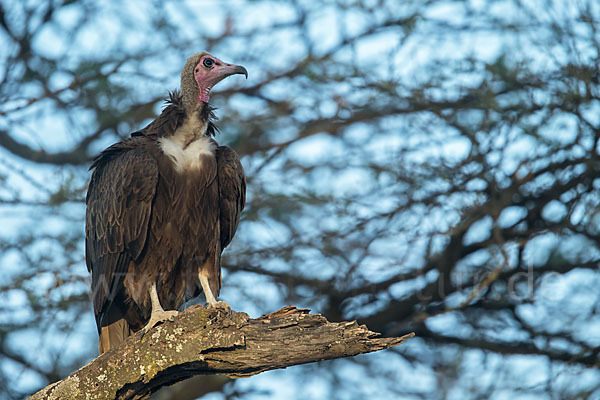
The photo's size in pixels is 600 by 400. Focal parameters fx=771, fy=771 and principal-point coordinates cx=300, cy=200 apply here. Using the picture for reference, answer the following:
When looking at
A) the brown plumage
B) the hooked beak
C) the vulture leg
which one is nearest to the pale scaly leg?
the brown plumage

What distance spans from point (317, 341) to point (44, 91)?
6.01 meters

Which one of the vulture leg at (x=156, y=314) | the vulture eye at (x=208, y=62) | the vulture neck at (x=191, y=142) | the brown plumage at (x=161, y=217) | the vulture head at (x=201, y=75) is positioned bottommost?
the vulture leg at (x=156, y=314)

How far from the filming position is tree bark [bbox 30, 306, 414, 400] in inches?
148

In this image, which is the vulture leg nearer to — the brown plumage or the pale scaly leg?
the brown plumage

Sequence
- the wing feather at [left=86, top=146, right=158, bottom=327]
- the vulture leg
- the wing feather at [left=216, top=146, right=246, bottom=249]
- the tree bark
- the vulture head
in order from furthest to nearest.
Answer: the vulture head, the wing feather at [left=216, top=146, right=246, bottom=249], the wing feather at [left=86, top=146, right=158, bottom=327], the vulture leg, the tree bark

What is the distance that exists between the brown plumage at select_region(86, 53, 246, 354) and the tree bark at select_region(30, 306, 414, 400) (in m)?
0.77

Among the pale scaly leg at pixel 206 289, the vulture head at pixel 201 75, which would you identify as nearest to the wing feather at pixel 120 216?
the pale scaly leg at pixel 206 289

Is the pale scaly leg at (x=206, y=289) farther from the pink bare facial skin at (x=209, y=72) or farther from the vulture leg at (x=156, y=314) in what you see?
the pink bare facial skin at (x=209, y=72)

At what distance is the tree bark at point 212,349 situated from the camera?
12.4 feet

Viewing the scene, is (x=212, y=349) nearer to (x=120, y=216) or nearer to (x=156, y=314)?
(x=156, y=314)

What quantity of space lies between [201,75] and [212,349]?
7.42ft

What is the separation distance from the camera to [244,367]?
12.8ft

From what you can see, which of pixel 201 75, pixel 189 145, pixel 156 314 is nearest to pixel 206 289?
pixel 156 314

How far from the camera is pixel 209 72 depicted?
215 inches
